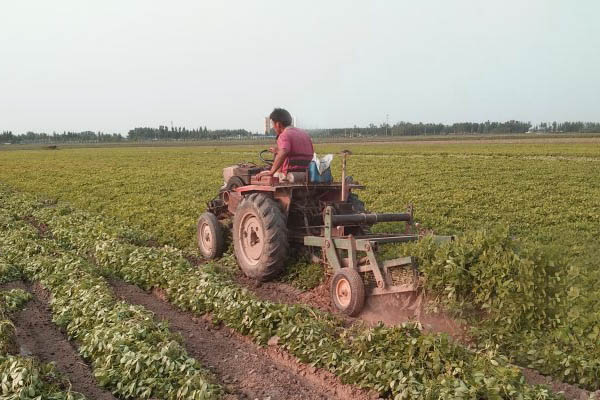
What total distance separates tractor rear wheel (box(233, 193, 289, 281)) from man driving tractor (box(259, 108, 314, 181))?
46 centimetres

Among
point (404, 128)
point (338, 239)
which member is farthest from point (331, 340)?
point (404, 128)

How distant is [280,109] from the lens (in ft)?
24.3

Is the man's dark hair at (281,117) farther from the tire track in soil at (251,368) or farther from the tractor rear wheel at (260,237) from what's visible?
the tire track in soil at (251,368)

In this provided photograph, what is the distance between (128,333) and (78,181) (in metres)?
20.4

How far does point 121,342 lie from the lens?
15.9 feet

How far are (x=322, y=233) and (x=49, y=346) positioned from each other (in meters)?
3.41

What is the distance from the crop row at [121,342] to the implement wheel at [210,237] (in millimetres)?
1877

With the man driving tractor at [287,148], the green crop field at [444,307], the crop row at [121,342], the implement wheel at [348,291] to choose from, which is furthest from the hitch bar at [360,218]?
the crop row at [121,342]

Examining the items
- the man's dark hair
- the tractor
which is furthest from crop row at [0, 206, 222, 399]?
the man's dark hair

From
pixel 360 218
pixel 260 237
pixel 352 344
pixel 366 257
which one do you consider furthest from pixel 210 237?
pixel 352 344

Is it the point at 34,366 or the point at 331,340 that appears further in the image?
the point at 331,340

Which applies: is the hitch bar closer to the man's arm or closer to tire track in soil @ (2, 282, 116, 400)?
the man's arm

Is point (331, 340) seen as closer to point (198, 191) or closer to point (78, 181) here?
point (198, 191)

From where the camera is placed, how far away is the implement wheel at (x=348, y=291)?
562 centimetres
